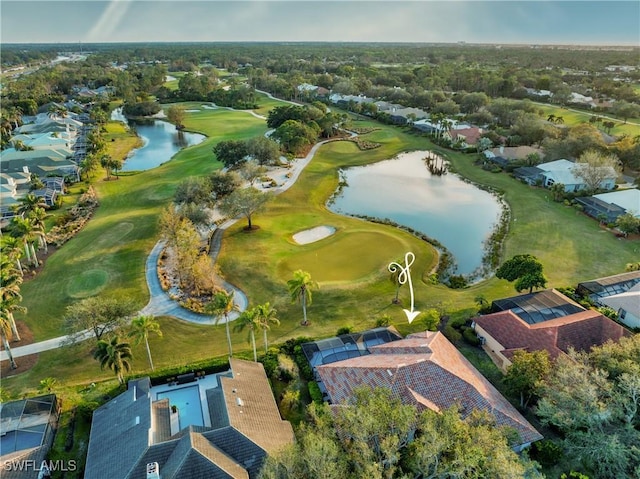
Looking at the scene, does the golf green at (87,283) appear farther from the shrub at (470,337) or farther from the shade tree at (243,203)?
the shrub at (470,337)

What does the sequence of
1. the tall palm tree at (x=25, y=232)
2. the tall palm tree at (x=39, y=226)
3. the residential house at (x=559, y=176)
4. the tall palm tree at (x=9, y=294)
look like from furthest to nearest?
the residential house at (x=559, y=176) < the tall palm tree at (x=39, y=226) < the tall palm tree at (x=25, y=232) < the tall palm tree at (x=9, y=294)

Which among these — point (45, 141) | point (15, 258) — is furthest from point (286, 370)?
point (45, 141)

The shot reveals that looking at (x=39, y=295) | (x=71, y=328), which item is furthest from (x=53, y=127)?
(x=71, y=328)

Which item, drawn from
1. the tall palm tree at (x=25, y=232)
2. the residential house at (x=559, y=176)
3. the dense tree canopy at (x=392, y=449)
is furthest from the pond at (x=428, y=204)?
the tall palm tree at (x=25, y=232)

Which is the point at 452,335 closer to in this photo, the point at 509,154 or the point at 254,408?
the point at 254,408

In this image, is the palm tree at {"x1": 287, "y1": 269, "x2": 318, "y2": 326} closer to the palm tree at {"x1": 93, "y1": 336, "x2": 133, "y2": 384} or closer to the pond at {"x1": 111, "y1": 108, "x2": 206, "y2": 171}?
the palm tree at {"x1": 93, "y1": 336, "x2": 133, "y2": 384}

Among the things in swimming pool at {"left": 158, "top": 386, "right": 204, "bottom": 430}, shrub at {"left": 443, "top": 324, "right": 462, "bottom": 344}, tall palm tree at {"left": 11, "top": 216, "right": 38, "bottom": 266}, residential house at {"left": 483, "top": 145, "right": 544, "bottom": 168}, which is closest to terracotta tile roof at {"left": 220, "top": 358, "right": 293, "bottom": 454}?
swimming pool at {"left": 158, "top": 386, "right": 204, "bottom": 430}

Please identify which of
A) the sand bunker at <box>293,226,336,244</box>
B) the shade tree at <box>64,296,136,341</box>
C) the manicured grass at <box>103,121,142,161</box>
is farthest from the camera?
the manicured grass at <box>103,121,142,161</box>
